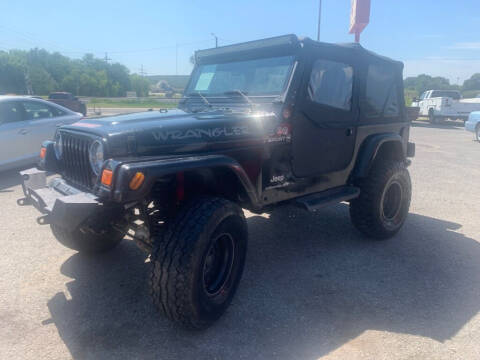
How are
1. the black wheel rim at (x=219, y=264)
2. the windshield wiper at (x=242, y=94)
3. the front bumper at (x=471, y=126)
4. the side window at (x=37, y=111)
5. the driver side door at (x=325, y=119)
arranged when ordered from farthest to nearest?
the front bumper at (x=471, y=126), the side window at (x=37, y=111), the driver side door at (x=325, y=119), the windshield wiper at (x=242, y=94), the black wheel rim at (x=219, y=264)

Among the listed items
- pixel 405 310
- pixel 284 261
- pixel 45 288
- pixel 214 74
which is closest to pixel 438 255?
pixel 405 310

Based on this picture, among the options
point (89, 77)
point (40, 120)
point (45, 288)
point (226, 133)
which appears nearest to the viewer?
point (226, 133)

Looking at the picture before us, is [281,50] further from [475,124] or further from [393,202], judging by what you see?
[475,124]

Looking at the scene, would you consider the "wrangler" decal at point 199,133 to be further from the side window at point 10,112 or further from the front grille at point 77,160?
the side window at point 10,112

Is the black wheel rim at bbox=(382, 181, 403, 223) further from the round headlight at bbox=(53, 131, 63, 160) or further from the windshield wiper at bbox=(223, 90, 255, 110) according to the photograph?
the round headlight at bbox=(53, 131, 63, 160)

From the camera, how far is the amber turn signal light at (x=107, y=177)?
240 centimetres

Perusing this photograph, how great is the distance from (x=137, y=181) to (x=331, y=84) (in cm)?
241

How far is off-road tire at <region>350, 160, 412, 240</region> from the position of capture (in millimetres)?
4340

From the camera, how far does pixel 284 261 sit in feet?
13.2

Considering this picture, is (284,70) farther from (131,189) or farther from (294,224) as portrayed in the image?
(294,224)

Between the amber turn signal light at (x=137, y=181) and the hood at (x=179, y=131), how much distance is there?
298mm

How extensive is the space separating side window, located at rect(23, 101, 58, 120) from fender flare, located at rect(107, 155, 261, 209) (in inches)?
234

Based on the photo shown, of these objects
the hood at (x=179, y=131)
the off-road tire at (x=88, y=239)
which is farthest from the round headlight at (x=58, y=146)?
the off-road tire at (x=88, y=239)

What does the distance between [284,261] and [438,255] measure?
5.64ft
